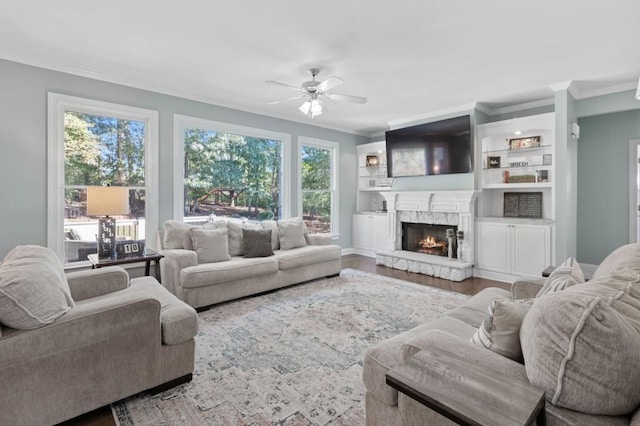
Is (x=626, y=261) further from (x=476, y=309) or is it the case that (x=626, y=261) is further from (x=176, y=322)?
(x=176, y=322)

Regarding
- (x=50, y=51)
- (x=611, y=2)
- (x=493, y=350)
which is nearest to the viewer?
(x=493, y=350)

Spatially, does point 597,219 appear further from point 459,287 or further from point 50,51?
point 50,51

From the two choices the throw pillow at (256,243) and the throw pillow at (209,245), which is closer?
the throw pillow at (209,245)

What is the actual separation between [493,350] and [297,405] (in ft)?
3.96

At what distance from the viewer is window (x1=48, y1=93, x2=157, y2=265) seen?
349 centimetres

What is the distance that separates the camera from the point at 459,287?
4375mm

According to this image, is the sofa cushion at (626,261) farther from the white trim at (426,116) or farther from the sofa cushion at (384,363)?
the white trim at (426,116)

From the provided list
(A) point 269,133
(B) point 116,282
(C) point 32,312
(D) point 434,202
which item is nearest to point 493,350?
(C) point 32,312

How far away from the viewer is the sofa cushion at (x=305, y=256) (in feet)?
13.7

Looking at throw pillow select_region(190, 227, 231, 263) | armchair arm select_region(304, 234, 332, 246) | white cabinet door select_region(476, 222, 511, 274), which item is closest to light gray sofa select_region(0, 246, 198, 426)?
throw pillow select_region(190, 227, 231, 263)

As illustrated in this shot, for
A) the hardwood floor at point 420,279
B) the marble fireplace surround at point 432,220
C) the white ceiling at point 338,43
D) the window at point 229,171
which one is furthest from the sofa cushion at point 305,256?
the white ceiling at point 338,43

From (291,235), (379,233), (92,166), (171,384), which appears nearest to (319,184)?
(379,233)

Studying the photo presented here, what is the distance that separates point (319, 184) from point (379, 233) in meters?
1.56

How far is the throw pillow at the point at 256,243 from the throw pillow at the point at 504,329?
324 centimetres
